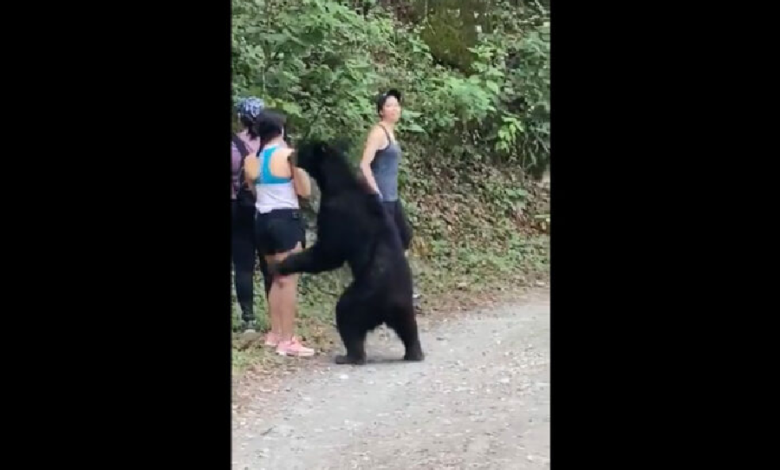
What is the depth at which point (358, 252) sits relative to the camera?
439 cm

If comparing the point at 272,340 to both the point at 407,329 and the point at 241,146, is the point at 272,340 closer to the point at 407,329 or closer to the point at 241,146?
the point at 407,329

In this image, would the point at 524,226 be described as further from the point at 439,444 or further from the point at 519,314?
the point at 439,444

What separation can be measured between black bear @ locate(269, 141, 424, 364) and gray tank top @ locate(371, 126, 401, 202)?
0.35 feet

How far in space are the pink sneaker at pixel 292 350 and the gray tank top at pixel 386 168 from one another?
782mm

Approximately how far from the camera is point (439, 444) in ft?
12.0

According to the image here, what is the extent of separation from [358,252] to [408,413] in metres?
0.78

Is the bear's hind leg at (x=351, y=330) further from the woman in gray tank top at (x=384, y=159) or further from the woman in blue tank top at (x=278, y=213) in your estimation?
the woman in gray tank top at (x=384, y=159)

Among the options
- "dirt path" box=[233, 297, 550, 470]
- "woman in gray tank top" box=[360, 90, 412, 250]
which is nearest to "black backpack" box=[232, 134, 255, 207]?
"woman in gray tank top" box=[360, 90, 412, 250]

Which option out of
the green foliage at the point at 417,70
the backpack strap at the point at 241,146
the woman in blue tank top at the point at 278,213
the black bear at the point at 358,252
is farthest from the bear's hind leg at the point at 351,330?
the green foliage at the point at 417,70

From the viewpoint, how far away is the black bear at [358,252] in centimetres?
436

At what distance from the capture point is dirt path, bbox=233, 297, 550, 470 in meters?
3.52
